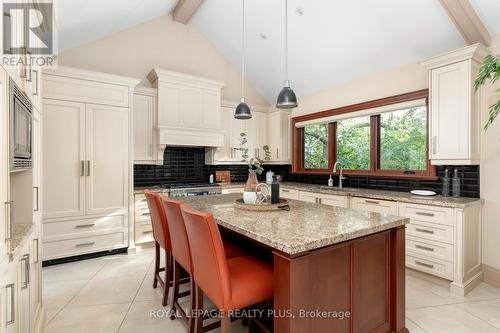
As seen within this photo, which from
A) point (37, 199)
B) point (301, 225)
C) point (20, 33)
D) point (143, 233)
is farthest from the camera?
point (143, 233)

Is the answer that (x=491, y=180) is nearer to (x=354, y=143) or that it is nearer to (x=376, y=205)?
(x=376, y=205)

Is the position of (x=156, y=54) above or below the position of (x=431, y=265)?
above

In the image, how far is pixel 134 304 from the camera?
238 centimetres

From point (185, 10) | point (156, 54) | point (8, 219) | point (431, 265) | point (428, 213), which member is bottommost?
point (431, 265)


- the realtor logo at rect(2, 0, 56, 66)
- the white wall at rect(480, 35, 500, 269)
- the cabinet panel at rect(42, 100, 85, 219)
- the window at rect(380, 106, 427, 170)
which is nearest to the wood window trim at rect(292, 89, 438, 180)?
the window at rect(380, 106, 427, 170)

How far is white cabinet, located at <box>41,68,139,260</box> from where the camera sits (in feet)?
10.3

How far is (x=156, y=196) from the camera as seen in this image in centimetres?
229

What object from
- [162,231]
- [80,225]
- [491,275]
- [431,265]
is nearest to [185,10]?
[80,225]

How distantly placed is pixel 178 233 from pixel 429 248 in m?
2.57

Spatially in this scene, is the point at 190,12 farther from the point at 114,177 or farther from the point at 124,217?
Answer: the point at 124,217

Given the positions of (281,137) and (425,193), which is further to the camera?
(281,137)

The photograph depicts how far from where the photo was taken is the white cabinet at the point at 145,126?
3.97 metres

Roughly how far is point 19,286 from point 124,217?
2357mm

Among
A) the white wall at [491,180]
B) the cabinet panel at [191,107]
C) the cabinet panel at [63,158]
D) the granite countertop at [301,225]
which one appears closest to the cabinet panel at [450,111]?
the white wall at [491,180]
